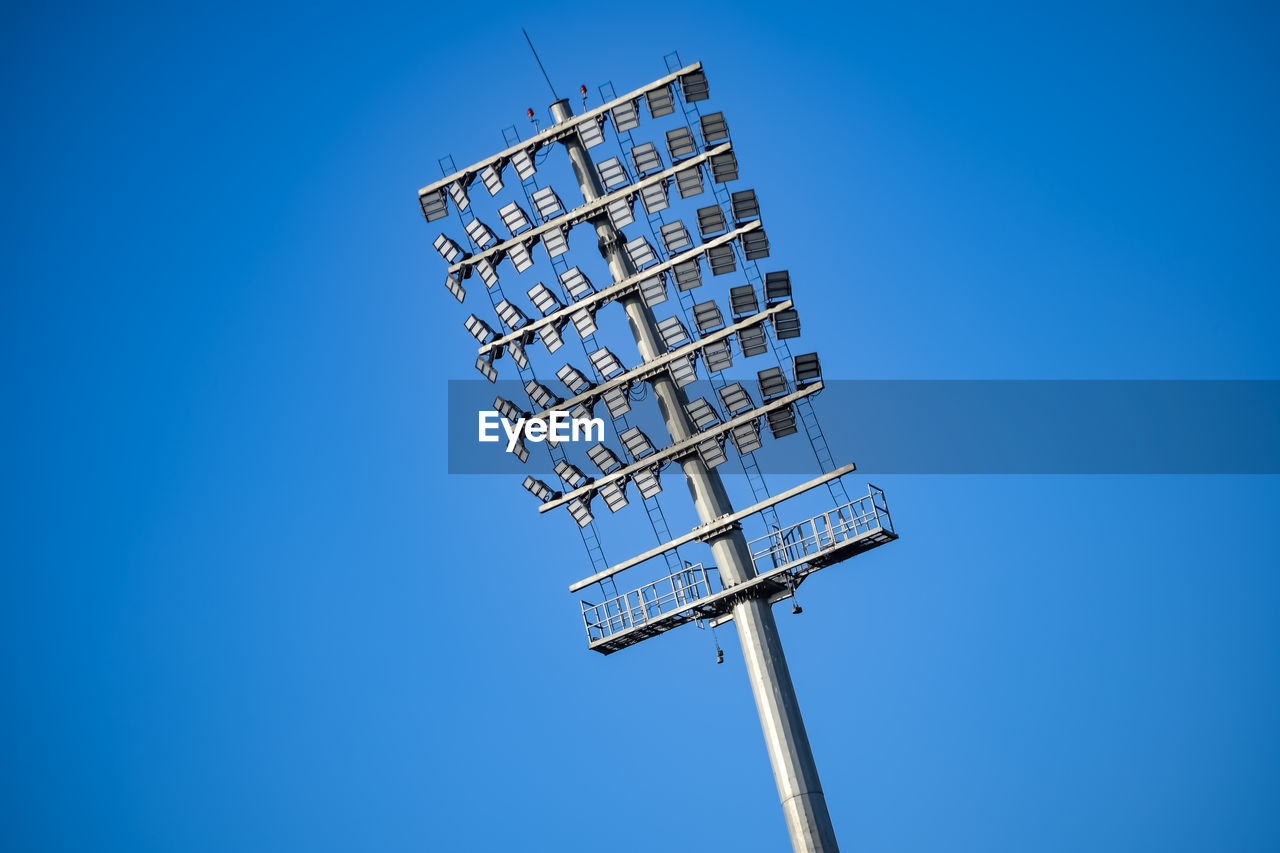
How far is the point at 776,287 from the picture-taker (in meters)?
47.4

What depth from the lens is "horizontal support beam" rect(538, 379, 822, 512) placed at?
46438 mm

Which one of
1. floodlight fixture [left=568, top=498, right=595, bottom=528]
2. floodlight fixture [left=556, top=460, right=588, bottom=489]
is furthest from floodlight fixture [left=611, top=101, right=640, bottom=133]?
floodlight fixture [left=568, top=498, right=595, bottom=528]

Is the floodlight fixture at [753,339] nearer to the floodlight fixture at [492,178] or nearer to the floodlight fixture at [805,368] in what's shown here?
the floodlight fixture at [805,368]

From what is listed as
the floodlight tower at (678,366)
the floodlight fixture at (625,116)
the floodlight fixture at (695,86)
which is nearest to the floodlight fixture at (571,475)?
the floodlight tower at (678,366)

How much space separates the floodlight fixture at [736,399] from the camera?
154 ft

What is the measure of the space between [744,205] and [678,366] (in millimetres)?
5662

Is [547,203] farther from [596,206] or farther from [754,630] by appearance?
[754,630]

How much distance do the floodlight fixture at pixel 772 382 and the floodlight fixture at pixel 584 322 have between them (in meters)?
6.00

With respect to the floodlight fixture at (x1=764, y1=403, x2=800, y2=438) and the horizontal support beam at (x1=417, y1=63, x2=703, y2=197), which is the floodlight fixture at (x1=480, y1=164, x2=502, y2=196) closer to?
the horizontal support beam at (x1=417, y1=63, x2=703, y2=197)

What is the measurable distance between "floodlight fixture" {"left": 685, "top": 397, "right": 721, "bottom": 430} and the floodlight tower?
5 cm

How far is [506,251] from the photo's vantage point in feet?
166

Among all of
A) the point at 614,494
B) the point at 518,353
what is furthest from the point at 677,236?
the point at 614,494

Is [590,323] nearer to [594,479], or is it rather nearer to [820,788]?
[594,479]

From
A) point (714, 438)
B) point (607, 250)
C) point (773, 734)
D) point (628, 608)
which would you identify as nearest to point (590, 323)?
point (607, 250)
